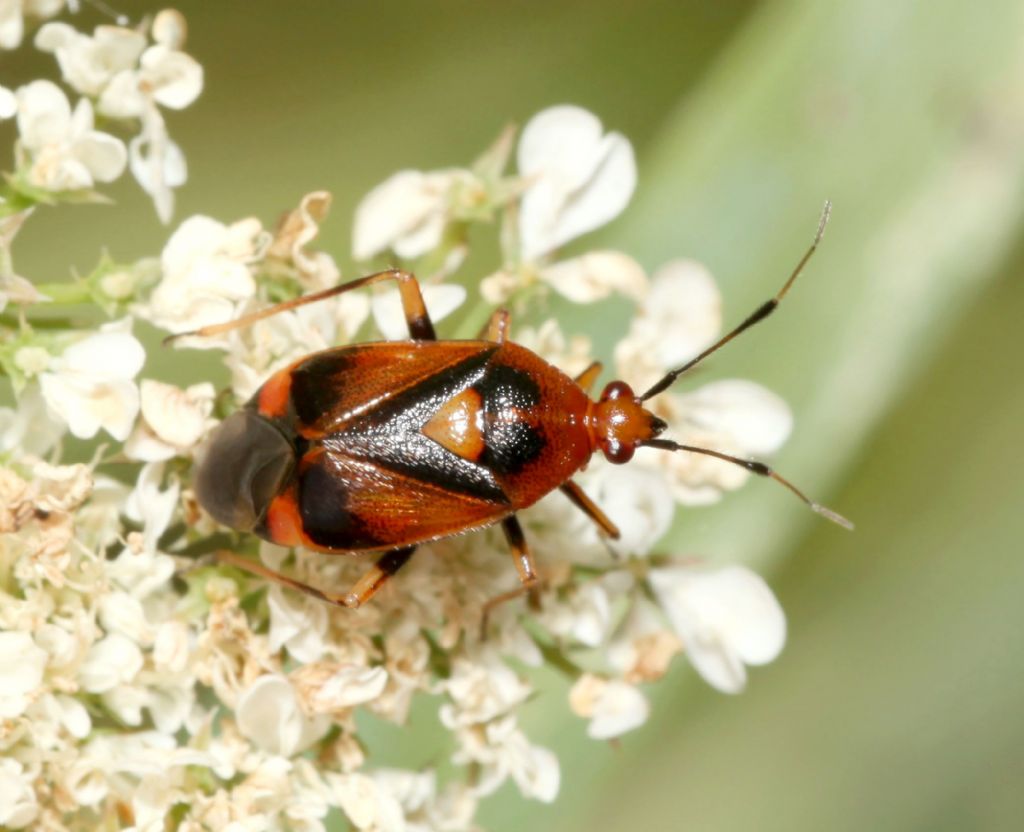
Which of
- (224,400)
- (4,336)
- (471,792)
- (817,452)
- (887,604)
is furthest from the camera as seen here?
(887,604)

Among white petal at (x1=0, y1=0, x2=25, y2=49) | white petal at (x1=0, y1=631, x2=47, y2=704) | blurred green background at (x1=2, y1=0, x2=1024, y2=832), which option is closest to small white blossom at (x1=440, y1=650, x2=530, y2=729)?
blurred green background at (x1=2, y1=0, x2=1024, y2=832)

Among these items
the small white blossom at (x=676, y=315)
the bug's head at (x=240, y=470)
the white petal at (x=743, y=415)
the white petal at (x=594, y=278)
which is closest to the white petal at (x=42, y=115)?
the bug's head at (x=240, y=470)

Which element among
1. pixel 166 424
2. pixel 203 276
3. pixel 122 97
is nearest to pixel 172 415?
pixel 166 424

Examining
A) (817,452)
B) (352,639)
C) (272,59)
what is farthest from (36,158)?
(817,452)

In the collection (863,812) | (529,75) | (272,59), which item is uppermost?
(529,75)

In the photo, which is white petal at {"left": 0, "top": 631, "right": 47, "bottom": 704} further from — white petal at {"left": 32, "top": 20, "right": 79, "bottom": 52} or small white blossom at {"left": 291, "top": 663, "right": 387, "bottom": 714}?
white petal at {"left": 32, "top": 20, "right": 79, "bottom": 52}

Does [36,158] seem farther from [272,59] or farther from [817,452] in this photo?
[817,452]

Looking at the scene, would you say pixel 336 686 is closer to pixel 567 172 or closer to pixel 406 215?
pixel 406 215
